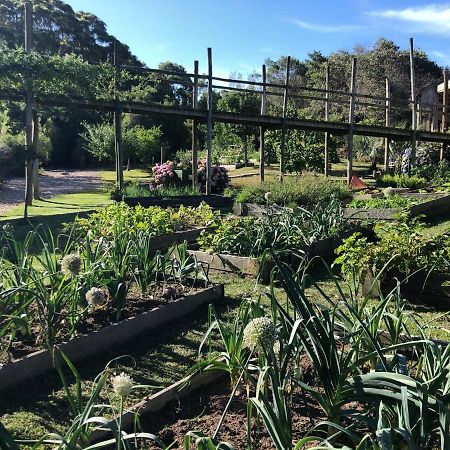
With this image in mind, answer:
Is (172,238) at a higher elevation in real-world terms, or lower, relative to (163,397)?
higher

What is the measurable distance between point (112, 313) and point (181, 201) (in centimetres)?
899

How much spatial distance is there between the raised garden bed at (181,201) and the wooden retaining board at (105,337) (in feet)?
25.3

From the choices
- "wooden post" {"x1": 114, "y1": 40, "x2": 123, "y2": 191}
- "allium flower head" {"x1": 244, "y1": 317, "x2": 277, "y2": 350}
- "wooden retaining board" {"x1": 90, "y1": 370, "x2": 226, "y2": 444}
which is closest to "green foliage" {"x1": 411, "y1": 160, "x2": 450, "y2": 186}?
"wooden post" {"x1": 114, "y1": 40, "x2": 123, "y2": 191}

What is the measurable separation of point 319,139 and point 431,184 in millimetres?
9170

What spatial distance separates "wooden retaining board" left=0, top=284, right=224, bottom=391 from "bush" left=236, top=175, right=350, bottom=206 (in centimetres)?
610

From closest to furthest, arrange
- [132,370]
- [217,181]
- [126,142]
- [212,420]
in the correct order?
[212,420]
[132,370]
[217,181]
[126,142]

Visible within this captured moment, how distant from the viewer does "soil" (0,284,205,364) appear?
130 inches

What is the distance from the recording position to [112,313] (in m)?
3.92

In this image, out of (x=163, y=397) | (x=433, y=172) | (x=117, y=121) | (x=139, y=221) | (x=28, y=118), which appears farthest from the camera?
(x=433, y=172)

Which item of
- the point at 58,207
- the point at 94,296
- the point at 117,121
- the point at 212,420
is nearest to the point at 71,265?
the point at 94,296

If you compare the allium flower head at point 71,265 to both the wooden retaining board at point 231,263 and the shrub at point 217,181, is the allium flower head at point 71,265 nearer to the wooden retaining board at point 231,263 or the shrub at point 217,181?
the wooden retaining board at point 231,263

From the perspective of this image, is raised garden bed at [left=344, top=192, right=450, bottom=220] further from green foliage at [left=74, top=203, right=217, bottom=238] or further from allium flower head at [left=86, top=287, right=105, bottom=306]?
allium flower head at [left=86, top=287, right=105, bottom=306]

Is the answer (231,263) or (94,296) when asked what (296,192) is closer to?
(231,263)

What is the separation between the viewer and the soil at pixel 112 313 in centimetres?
330
